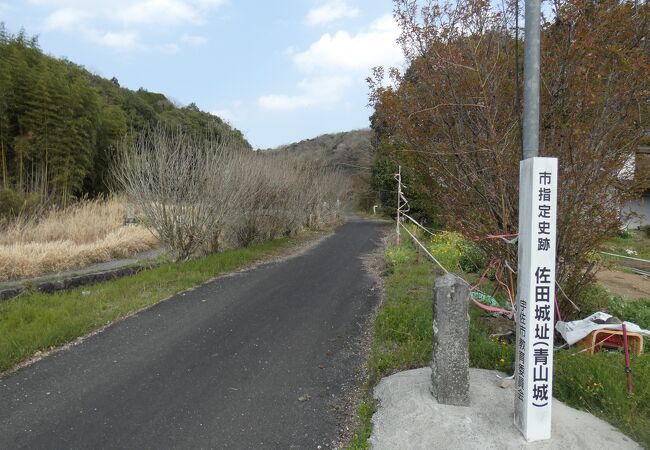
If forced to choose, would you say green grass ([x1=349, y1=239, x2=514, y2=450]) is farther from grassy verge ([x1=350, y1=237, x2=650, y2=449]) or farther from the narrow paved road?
the narrow paved road

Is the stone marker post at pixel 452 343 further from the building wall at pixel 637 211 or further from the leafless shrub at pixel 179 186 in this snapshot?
the leafless shrub at pixel 179 186

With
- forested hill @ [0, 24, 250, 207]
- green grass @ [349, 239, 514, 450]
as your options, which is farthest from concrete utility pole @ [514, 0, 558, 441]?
forested hill @ [0, 24, 250, 207]

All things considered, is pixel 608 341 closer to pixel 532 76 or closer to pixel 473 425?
pixel 473 425

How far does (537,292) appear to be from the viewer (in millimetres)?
2916

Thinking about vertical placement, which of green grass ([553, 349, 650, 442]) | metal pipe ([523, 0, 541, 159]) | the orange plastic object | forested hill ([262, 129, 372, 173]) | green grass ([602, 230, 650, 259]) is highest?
forested hill ([262, 129, 372, 173])

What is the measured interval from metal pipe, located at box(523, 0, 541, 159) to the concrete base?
190 centimetres

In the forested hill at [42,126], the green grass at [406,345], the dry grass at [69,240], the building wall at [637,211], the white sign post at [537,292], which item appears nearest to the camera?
the white sign post at [537,292]

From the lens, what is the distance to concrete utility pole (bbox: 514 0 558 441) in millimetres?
2902

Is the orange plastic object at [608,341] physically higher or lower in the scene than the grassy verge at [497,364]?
higher

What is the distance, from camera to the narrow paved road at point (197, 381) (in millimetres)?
3430

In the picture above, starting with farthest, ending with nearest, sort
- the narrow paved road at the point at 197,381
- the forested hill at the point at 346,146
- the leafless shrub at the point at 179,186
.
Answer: the forested hill at the point at 346,146
the leafless shrub at the point at 179,186
the narrow paved road at the point at 197,381

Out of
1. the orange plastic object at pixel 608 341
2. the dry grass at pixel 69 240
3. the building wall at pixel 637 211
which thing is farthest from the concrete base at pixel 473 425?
the dry grass at pixel 69 240

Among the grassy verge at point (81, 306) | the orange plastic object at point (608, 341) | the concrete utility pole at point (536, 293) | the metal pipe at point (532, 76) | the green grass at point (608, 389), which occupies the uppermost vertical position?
the metal pipe at point (532, 76)

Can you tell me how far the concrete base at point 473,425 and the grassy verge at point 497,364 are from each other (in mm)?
135
